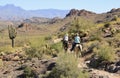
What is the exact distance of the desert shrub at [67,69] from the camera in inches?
835

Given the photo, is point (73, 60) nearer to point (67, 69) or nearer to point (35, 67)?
point (67, 69)

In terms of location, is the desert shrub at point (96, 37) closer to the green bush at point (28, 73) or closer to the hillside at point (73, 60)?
the hillside at point (73, 60)

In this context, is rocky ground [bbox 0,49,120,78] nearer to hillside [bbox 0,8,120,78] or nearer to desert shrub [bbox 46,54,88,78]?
hillside [bbox 0,8,120,78]

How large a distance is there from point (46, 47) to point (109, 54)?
10.2 m

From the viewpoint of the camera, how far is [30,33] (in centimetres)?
17750

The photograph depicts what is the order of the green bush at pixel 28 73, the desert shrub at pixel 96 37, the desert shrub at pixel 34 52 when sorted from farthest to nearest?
the desert shrub at pixel 96 37 → the desert shrub at pixel 34 52 → the green bush at pixel 28 73

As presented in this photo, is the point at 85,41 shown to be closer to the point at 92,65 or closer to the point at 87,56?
the point at 87,56

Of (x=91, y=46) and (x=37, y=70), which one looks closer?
(x=37, y=70)

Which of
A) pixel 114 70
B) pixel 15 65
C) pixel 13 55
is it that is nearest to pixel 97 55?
pixel 114 70

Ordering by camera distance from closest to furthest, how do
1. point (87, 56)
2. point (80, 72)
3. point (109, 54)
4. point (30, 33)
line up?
point (80, 72)
point (109, 54)
point (87, 56)
point (30, 33)

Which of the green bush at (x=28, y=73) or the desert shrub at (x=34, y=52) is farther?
the desert shrub at (x=34, y=52)

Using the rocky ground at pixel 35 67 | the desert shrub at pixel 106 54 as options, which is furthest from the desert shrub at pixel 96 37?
the desert shrub at pixel 106 54

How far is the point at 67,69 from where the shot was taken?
2155cm

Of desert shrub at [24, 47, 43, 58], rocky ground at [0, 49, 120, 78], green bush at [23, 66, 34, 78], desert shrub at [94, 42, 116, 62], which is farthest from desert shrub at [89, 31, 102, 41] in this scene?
green bush at [23, 66, 34, 78]
